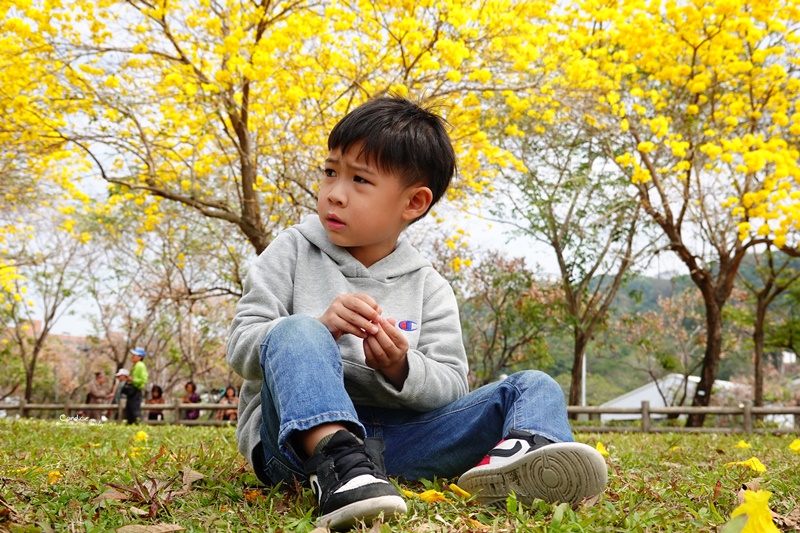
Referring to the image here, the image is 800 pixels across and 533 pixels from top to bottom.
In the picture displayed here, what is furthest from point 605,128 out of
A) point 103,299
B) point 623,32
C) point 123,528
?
point 103,299

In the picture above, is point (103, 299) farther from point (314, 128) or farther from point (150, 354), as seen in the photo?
point (314, 128)

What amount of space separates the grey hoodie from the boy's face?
0.31ft

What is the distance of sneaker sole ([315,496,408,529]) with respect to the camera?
1.34 meters

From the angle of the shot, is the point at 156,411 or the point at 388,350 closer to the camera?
the point at 388,350

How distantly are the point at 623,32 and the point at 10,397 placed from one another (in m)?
18.2

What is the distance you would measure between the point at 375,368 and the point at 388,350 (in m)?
0.11

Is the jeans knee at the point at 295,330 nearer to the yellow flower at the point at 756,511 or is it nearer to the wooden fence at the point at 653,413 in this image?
the yellow flower at the point at 756,511

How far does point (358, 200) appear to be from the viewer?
1951mm

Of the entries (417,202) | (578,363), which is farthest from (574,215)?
(417,202)

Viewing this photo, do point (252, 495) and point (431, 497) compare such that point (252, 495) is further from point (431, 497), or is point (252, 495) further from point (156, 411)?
point (156, 411)

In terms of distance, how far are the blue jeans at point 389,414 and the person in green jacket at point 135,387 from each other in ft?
27.1

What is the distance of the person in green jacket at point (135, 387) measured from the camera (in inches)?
380

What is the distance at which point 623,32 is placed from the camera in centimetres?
794

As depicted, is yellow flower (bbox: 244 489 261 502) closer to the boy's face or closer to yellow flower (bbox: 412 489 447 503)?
yellow flower (bbox: 412 489 447 503)
